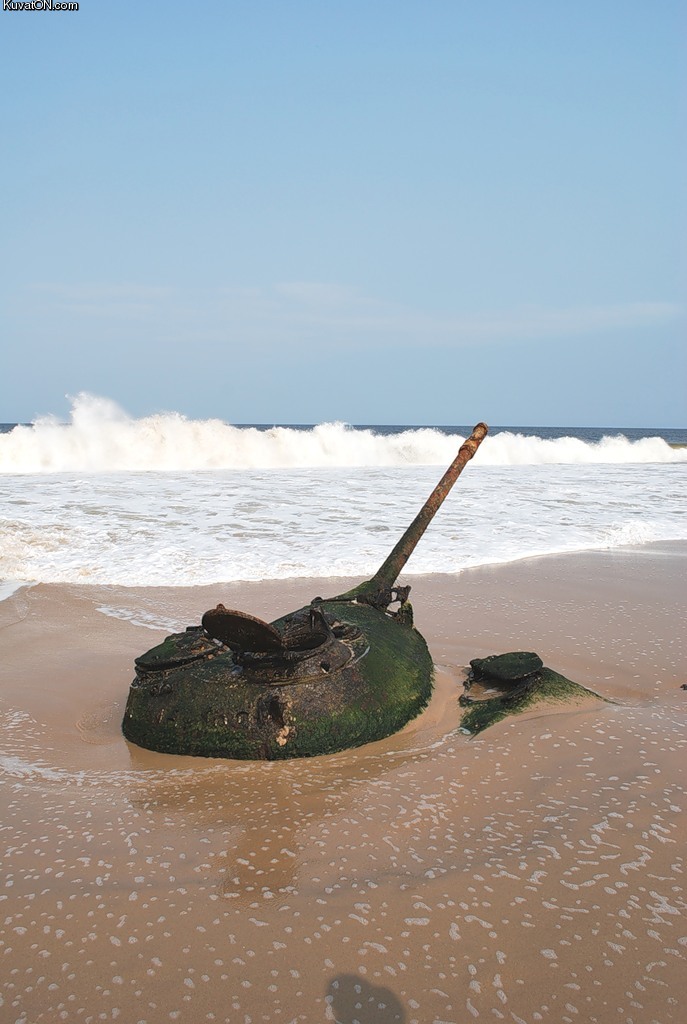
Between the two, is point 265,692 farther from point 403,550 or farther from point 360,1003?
point 403,550

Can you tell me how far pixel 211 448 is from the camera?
25.9 m

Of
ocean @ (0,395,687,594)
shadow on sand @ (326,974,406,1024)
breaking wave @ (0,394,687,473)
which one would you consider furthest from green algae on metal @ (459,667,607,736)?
breaking wave @ (0,394,687,473)

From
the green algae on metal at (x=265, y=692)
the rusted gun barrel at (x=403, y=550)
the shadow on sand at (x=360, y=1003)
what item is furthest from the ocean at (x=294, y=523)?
the shadow on sand at (x=360, y=1003)

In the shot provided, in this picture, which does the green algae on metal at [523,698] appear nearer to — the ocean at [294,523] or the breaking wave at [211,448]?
the ocean at [294,523]

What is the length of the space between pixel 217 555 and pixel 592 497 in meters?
7.62

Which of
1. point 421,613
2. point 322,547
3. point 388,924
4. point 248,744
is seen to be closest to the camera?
point 388,924

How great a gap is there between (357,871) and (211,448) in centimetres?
2427

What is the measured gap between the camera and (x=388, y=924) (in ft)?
6.48

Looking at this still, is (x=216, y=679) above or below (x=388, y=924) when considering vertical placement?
above

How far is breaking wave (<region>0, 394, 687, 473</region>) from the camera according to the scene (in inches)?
920

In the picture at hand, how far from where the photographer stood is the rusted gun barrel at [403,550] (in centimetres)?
391

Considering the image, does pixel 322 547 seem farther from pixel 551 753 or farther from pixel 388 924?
pixel 388 924

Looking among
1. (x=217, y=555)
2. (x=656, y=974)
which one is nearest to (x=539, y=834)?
(x=656, y=974)

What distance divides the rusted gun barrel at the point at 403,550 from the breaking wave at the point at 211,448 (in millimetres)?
17174
